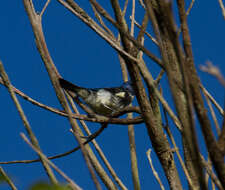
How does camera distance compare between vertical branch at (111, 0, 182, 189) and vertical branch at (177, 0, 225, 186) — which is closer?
vertical branch at (177, 0, 225, 186)

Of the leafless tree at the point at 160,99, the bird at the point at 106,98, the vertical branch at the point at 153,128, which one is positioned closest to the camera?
the leafless tree at the point at 160,99

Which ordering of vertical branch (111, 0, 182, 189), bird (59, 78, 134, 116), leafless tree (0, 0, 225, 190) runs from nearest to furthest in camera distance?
leafless tree (0, 0, 225, 190) → vertical branch (111, 0, 182, 189) → bird (59, 78, 134, 116)

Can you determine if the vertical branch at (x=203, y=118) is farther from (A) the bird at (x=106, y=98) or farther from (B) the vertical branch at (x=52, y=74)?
(A) the bird at (x=106, y=98)

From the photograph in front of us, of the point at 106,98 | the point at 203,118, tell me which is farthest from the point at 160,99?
the point at 106,98

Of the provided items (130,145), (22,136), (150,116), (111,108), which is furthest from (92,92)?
(22,136)

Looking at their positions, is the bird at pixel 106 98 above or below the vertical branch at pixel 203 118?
above

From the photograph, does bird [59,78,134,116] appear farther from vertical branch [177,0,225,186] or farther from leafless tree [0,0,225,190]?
vertical branch [177,0,225,186]

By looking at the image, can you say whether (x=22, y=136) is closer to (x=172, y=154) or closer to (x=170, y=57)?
(x=170, y=57)

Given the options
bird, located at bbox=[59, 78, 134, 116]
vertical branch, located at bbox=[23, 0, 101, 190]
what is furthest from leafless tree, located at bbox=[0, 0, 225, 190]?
bird, located at bbox=[59, 78, 134, 116]

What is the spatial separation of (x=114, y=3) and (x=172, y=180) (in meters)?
0.80

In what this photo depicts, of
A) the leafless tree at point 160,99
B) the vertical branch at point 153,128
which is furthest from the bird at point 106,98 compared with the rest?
the vertical branch at point 153,128

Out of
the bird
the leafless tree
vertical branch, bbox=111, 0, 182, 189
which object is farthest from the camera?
the bird

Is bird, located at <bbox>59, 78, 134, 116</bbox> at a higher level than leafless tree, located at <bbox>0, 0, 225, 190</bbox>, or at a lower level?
higher

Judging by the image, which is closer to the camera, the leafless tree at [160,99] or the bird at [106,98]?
the leafless tree at [160,99]
